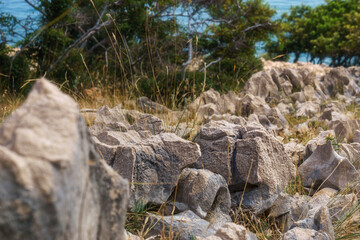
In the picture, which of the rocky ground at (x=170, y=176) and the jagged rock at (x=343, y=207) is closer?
the rocky ground at (x=170, y=176)

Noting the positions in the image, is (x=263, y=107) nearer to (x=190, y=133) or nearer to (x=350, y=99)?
(x=190, y=133)

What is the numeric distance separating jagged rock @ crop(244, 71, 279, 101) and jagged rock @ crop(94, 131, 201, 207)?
16.2 ft

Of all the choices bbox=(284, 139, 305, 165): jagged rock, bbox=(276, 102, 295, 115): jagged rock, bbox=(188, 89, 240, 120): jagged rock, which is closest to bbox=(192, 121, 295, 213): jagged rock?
bbox=(284, 139, 305, 165): jagged rock

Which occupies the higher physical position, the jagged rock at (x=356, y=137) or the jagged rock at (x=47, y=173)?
the jagged rock at (x=47, y=173)

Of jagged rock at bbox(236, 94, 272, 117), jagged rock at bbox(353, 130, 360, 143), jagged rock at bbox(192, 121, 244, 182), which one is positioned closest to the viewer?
jagged rock at bbox(192, 121, 244, 182)

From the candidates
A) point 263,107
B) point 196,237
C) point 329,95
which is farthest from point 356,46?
point 196,237

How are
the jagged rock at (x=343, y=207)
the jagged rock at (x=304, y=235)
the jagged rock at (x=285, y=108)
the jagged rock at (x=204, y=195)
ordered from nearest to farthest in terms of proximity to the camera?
the jagged rock at (x=304, y=235) → the jagged rock at (x=204, y=195) → the jagged rock at (x=343, y=207) → the jagged rock at (x=285, y=108)

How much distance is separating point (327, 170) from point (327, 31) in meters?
22.4

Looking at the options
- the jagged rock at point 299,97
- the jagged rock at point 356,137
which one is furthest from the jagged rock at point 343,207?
the jagged rock at point 299,97

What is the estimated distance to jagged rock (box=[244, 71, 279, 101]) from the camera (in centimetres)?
716

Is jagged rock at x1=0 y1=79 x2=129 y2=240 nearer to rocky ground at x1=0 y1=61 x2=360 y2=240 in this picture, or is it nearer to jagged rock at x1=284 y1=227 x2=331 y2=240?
rocky ground at x1=0 y1=61 x2=360 y2=240

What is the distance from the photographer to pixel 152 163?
2328mm

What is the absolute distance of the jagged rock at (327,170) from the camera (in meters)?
3.06

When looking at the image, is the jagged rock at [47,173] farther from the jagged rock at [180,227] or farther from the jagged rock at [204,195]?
the jagged rock at [204,195]
